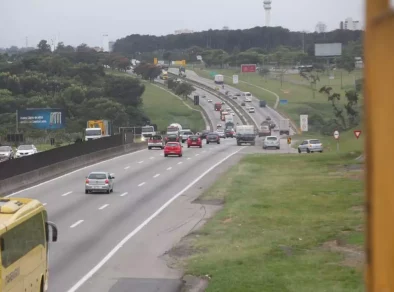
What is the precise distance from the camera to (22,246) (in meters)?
13.9

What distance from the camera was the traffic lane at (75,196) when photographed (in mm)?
34188

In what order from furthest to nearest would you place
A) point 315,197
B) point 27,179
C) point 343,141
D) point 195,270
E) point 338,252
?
point 343,141
point 27,179
point 315,197
point 338,252
point 195,270

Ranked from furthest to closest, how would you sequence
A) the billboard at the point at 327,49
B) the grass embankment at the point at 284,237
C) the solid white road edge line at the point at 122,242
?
the billboard at the point at 327,49 → the solid white road edge line at the point at 122,242 → the grass embankment at the point at 284,237

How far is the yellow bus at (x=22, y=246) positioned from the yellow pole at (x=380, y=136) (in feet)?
32.1

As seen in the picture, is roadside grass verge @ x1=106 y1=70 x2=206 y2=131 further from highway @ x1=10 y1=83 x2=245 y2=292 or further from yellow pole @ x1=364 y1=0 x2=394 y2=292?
yellow pole @ x1=364 y1=0 x2=394 y2=292

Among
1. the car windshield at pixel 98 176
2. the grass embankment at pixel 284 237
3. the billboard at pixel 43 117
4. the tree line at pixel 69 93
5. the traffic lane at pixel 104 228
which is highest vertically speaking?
the tree line at pixel 69 93

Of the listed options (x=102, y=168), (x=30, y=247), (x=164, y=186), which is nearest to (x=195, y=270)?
(x=30, y=247)

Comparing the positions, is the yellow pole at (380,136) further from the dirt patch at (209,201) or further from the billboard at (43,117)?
the billboard at (43,117)

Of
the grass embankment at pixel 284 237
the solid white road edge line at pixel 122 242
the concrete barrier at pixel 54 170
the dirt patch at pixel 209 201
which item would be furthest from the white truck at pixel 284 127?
→ the dirt patch at pixel 209 201

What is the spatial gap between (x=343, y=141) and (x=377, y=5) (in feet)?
255

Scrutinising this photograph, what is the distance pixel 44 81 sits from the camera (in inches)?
5246

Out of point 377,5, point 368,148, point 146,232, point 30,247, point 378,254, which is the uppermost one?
point 377,5

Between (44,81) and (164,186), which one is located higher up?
(44,81)

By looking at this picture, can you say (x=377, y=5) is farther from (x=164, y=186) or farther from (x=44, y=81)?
(x=44, y=81)
